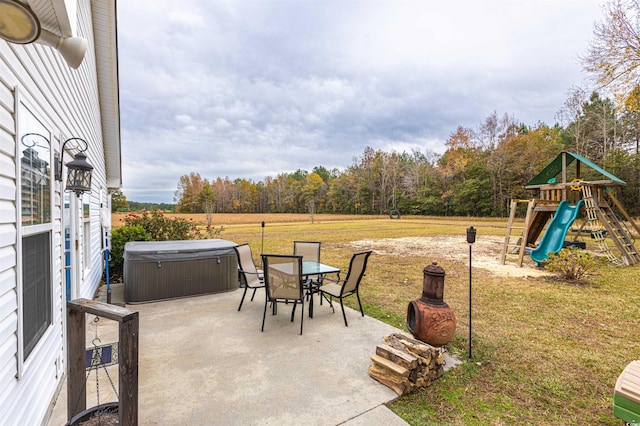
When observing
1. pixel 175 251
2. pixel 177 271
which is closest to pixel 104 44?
pixel 175 251

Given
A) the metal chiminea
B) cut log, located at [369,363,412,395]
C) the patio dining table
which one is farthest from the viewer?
the patio dining table

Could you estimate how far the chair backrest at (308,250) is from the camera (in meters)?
4.95

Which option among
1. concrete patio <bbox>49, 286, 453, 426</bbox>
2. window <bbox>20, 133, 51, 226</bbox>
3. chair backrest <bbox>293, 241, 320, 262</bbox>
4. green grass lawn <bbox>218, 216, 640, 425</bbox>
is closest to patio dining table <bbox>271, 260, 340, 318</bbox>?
concrete patio <bbox>49, 286, 453, 426</bbox>

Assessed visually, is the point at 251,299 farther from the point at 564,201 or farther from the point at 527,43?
the point at 527,43

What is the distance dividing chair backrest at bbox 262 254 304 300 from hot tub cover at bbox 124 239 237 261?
1945 millimetres

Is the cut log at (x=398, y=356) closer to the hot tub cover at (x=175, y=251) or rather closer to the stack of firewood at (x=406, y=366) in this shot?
the stack of firewood at (x=406, y=366)

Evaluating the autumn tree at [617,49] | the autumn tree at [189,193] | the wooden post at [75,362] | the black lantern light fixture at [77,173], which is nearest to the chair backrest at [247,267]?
the black lantern light fixture at [77,173]

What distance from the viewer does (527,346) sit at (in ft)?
10.8

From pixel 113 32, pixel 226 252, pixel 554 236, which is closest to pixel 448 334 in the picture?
pixel 226 252

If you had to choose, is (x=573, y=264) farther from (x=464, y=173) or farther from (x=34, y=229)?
(x=464, y=173)

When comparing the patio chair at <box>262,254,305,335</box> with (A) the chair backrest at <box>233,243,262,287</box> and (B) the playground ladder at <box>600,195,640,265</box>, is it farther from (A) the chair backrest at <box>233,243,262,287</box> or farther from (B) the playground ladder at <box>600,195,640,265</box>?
(B) the playground ladder at <box>600,195,640,265</box>

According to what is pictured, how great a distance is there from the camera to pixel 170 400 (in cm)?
223

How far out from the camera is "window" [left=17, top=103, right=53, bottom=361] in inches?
66.7

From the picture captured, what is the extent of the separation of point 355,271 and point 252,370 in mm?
1644
